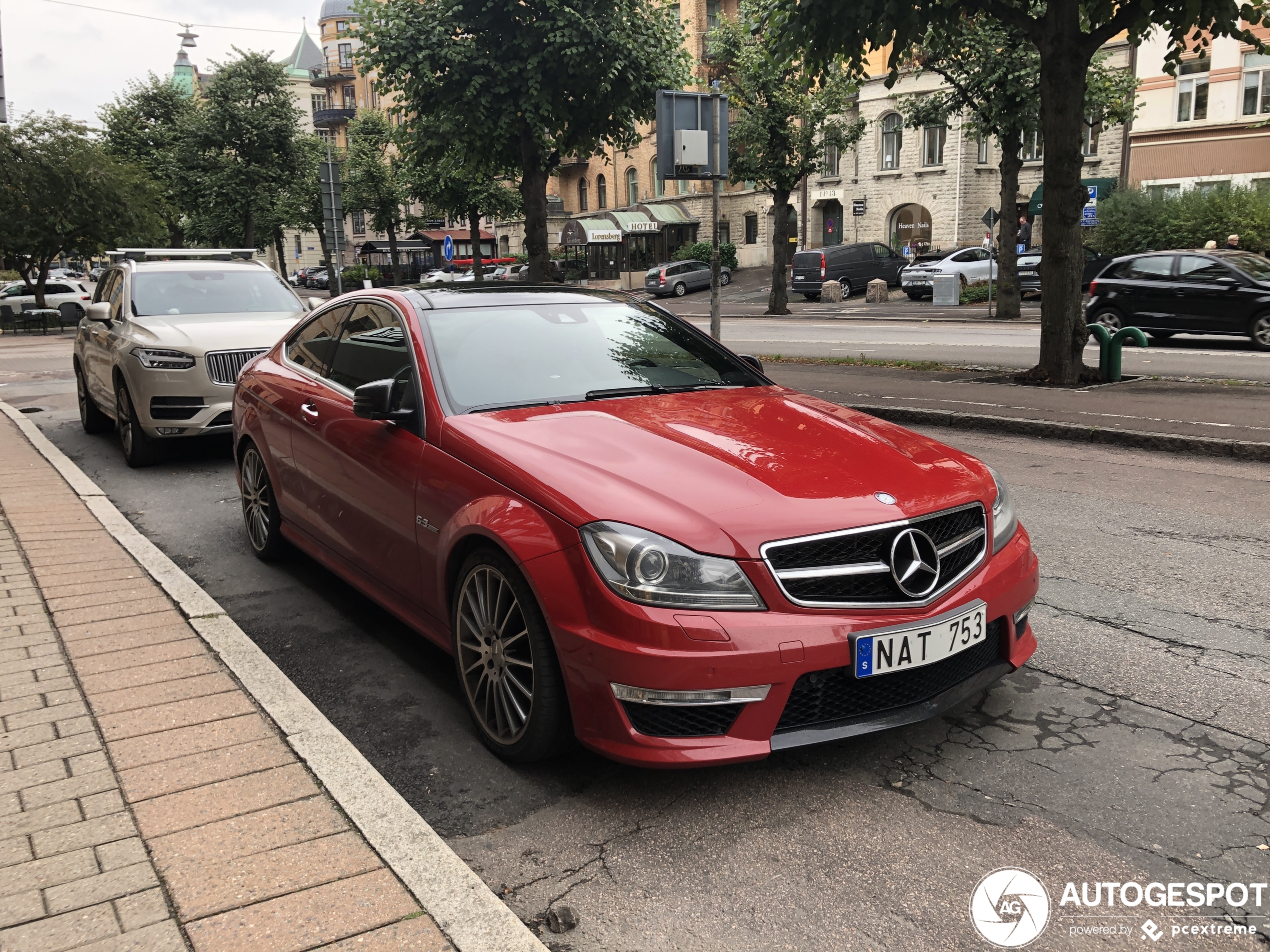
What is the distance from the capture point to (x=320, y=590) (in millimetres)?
5594

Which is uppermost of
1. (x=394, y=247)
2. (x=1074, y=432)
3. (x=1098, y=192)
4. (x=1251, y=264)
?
(x=1098, y=192)

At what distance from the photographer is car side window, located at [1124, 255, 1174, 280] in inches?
695

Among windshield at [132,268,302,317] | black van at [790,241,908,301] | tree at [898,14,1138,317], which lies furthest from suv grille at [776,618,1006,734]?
black van at [790,241,908,301]

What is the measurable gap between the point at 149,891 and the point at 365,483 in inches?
79.4

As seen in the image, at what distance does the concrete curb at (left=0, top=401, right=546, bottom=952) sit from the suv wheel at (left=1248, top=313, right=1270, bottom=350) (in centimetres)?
1673

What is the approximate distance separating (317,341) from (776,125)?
27.0 m

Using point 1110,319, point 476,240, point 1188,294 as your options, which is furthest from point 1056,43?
point 476,240

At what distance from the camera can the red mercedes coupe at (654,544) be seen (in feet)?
9.88

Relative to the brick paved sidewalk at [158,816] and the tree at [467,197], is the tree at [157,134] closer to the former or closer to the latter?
the tree at [467,197]

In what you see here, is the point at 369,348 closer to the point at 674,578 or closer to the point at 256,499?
the point at 256,499

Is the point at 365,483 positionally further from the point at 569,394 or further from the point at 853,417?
the point at 853,417

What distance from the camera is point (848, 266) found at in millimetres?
38188

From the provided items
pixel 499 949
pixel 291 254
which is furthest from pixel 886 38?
pixel 291 254

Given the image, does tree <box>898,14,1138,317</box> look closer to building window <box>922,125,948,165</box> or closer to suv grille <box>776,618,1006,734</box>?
building window <box>922,125,948,165</box>
